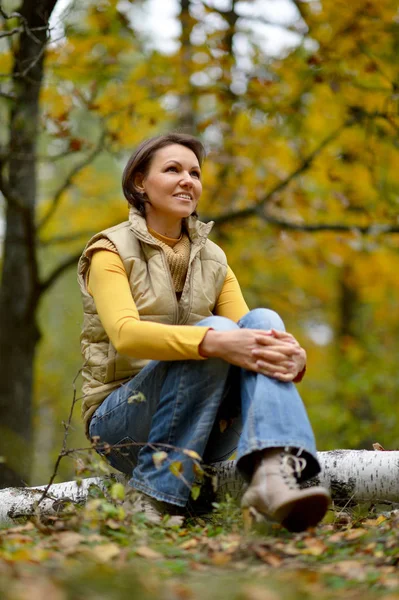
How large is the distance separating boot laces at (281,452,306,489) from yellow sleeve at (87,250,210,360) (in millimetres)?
533

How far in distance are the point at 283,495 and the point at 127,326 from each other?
0.93 meters

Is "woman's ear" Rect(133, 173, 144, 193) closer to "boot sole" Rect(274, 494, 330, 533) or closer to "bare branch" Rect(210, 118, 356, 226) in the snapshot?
"boot sole" Rect(274, 494, 330, 533)

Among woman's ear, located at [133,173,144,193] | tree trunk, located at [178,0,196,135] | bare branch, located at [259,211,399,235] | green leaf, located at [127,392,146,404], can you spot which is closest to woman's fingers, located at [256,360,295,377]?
green leaf, located at [127,392,146,404]

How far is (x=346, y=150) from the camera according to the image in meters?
7.45

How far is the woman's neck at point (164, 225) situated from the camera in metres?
3.61

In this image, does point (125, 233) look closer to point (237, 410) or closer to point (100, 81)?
point (237, 410)

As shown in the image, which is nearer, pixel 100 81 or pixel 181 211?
pixel 181 211

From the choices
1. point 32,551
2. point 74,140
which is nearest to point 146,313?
point 32,551

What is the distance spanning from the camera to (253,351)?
2.86 metres

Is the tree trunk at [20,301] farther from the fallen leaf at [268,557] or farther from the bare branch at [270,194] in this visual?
the fallen leaf at [268,557]

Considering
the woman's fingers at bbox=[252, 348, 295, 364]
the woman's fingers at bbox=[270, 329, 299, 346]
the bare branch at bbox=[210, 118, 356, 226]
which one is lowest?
the woman's fingers at bbox=[252, 348, 295, 364]

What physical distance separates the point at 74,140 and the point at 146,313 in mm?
2847

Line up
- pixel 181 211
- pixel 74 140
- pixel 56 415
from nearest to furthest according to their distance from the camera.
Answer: pixel 181 211
pixel 74 140
pixel 56 415

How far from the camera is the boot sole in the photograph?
254cm
